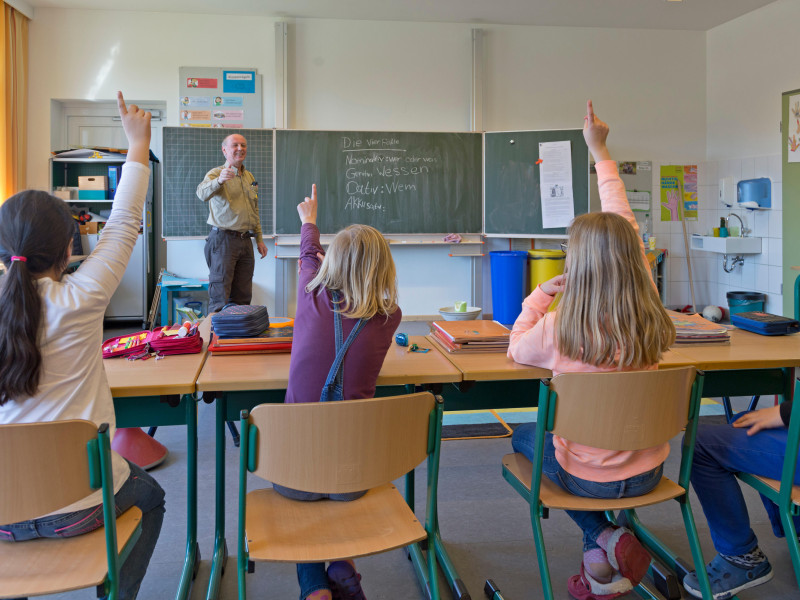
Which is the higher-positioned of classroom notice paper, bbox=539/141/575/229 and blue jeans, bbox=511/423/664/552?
classroom notice paper, bbox=539/141/575/229

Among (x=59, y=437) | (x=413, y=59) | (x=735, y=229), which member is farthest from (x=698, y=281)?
(x=59, y=437)

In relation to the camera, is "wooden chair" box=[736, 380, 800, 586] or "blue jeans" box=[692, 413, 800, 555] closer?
"wooden chair" box=[736, 380, 800, 586]

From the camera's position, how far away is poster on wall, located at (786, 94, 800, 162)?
5410 mm

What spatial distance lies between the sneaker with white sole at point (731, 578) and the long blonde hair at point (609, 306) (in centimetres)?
65

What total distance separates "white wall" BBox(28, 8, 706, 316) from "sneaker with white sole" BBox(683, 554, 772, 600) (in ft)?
15.7

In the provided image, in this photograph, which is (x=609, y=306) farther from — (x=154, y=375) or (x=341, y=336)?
(x=154, y=375)

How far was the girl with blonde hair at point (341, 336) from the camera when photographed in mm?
1590

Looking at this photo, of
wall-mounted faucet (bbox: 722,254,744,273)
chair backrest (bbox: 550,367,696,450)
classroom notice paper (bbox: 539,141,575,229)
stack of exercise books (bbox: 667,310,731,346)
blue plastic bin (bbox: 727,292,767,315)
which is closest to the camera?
chair backrest (bbox: 550,367,696,450)

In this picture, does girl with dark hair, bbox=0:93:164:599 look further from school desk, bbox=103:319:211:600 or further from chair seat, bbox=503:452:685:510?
chair seat, bbox=503:452:685:510

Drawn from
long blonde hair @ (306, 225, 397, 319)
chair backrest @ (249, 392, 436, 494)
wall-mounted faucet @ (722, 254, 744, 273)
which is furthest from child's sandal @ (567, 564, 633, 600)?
wall-mounted faucet @ (722, 254, 744, 273)

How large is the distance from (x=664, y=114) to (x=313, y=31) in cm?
354

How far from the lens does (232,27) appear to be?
6074 millimetres

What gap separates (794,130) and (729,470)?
15.6ft

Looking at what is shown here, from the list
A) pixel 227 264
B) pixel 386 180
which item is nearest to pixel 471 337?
pixel 227 264
